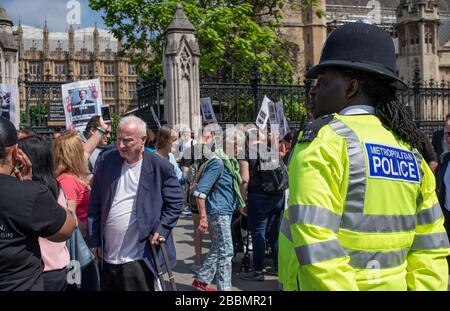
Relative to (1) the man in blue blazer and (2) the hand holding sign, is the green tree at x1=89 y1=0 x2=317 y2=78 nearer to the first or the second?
(2) the hand holding sign

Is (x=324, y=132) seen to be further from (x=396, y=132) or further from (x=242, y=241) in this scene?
(x=242, y=241)

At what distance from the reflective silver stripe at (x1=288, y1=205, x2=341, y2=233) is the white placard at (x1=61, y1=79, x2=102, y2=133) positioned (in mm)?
9226

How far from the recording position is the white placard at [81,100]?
10945 millimetres

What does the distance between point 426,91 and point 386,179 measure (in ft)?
60.0

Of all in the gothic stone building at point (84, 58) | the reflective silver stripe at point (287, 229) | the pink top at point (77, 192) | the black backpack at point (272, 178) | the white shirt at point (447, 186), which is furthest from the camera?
the gothic stone building at point (84, 58)

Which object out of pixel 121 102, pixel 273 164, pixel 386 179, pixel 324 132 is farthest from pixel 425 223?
pixel 121 102

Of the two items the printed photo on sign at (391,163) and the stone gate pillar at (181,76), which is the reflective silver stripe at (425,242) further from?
the stone gate pillar at (181,76)

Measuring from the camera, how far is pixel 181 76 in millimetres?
14078

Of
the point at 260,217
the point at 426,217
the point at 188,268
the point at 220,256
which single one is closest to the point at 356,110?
the point at 426,217

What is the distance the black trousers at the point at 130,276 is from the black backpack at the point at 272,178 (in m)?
3.03

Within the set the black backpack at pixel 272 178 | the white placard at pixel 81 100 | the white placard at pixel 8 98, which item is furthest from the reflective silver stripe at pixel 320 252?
the white placard at pixel 8 98

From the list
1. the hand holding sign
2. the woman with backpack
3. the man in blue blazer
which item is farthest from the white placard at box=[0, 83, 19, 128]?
the man in blue blazer

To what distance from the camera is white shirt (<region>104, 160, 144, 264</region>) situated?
14.9 feet

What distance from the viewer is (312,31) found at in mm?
54000
